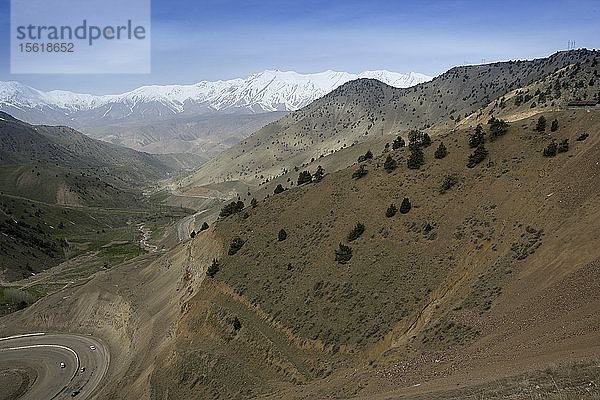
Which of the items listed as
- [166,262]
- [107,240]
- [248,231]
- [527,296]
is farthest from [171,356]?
[107,240]

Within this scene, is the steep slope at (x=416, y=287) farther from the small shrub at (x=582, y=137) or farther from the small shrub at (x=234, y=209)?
the small shrub at (x=234, y=209)

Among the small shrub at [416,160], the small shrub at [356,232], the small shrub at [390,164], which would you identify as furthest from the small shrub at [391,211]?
the small shrub at [390,164]

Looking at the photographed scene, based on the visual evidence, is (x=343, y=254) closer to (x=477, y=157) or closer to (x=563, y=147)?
(x=477, y=157)

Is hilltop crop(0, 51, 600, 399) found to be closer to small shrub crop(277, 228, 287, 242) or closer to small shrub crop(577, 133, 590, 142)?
small shrub crop(577, 133, 590, 142)

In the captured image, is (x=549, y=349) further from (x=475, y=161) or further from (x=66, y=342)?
(x=66, y=342)

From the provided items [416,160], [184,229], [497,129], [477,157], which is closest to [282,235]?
[416,160]

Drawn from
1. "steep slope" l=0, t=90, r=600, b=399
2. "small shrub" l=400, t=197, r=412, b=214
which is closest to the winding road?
"steep slope" l=0, t=90, r=600, b=399

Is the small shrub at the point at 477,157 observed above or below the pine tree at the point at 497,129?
below
